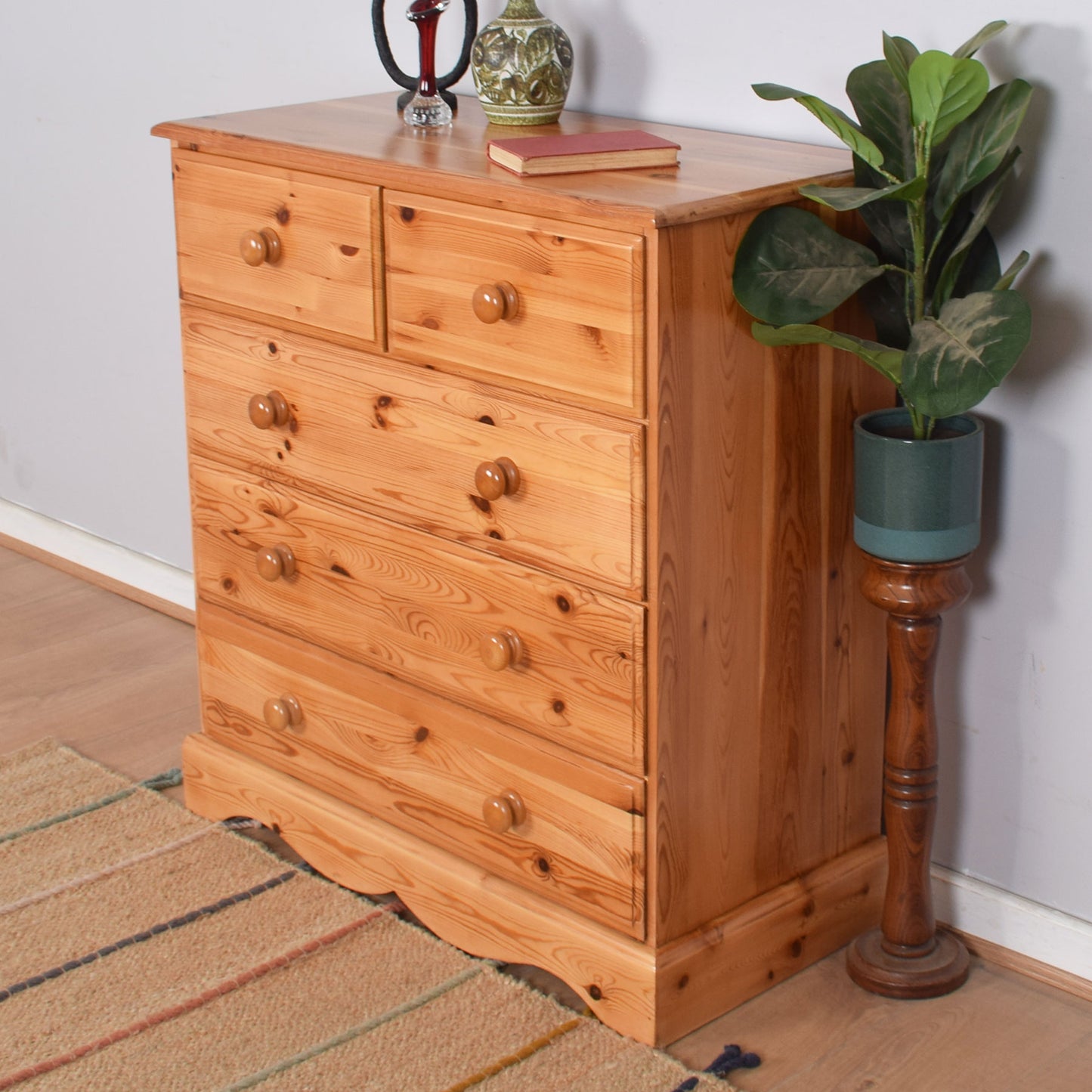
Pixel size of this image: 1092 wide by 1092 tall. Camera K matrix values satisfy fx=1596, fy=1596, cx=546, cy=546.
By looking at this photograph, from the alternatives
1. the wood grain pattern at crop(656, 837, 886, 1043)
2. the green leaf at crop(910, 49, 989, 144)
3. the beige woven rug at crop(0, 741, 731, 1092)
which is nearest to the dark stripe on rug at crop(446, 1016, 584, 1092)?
the beige woven rug at crop(0, 741, 731, 1092)

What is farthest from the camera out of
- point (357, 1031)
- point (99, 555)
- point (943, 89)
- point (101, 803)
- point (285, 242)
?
point (99, 555)

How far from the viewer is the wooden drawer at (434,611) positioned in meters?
1.76

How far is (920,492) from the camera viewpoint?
171cm

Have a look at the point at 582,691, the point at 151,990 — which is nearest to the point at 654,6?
the point at 582,691

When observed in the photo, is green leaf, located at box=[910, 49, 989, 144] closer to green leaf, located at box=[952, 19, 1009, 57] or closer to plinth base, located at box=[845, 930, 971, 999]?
green leaf, located at box=[952, 19, 1009, 57]

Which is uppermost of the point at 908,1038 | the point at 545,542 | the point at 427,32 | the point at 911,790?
the point at 427,32

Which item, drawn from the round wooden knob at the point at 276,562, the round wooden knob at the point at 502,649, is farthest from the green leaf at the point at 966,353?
the round wooden knob at the point at 276,562

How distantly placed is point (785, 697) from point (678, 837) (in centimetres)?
22

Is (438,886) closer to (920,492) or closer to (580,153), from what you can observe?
(920,492)

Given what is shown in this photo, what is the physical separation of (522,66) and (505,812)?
907 mm

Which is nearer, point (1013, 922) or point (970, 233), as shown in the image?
point (970, 233)

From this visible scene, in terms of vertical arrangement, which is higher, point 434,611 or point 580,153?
point 580,153

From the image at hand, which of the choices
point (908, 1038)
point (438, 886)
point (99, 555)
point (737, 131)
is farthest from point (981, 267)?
point (99, 555)

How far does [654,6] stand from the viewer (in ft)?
6.68
